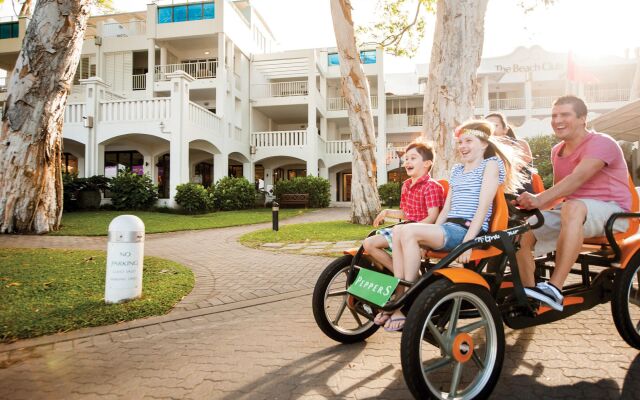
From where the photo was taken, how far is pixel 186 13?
21.9 metres

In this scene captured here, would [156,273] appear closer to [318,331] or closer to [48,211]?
[318,331]

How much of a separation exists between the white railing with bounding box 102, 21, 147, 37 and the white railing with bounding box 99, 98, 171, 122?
9696 mm

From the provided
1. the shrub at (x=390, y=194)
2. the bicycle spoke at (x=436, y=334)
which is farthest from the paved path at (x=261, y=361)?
the shrub at (x=390, y=194)

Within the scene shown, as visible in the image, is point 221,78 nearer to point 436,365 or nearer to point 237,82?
point 237,82

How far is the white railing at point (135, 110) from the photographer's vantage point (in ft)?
57.1

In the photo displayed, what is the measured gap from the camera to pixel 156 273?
6.03 m

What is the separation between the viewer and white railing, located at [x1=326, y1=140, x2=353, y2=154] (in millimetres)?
26625

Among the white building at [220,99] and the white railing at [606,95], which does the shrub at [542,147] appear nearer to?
the white building at [220,99]

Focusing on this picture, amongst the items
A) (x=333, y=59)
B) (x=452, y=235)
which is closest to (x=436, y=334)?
(x=452, y=235)

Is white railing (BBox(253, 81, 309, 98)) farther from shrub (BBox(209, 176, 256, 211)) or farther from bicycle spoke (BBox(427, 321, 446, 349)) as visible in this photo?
bicycle spoke (BBox(427, 321, 446, 349))

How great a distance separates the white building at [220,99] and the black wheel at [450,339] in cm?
1665

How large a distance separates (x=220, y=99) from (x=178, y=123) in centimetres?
455

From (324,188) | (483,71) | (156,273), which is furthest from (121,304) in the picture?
(483,71)

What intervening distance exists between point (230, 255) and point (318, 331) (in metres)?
4.51
